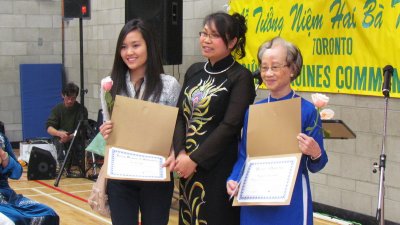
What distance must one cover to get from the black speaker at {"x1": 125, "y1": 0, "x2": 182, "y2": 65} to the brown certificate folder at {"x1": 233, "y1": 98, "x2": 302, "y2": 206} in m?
4.13

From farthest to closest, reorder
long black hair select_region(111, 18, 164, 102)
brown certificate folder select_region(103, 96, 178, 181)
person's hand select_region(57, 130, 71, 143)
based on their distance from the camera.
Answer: person's hand select_region(57, 130, 71, 143) < long black hair select_region(111, 18, 164, 102) < brown certificate folder select_region(103, 96, 178, 181)

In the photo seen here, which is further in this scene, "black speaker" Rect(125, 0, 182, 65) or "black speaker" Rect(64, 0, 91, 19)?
"black speaker" Rect(64, 0, 91, 19)

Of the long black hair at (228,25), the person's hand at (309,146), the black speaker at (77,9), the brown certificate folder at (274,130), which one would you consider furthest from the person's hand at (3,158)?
the black speaker at (77,9)

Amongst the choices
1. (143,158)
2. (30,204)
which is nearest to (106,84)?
(143,158)

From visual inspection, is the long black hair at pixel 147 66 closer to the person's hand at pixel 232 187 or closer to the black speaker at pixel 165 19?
the person's hand at pixel 232 187

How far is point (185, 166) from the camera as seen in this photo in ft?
8.86

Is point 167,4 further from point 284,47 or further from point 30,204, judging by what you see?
point 284,47

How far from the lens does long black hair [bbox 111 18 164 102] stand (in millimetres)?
2904

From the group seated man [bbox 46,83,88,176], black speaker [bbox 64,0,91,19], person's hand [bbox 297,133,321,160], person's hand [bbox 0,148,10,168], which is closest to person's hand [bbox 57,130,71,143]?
seated man [bbox 46,83,88,176]

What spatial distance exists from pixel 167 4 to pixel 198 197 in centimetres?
413

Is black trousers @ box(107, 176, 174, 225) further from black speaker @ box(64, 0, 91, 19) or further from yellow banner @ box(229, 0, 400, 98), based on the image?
black speaker @ box(64, 0, 91, 19)

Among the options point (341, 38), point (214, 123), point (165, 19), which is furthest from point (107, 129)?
point (165, 19)

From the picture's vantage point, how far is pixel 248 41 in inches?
255

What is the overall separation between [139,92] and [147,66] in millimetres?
123
